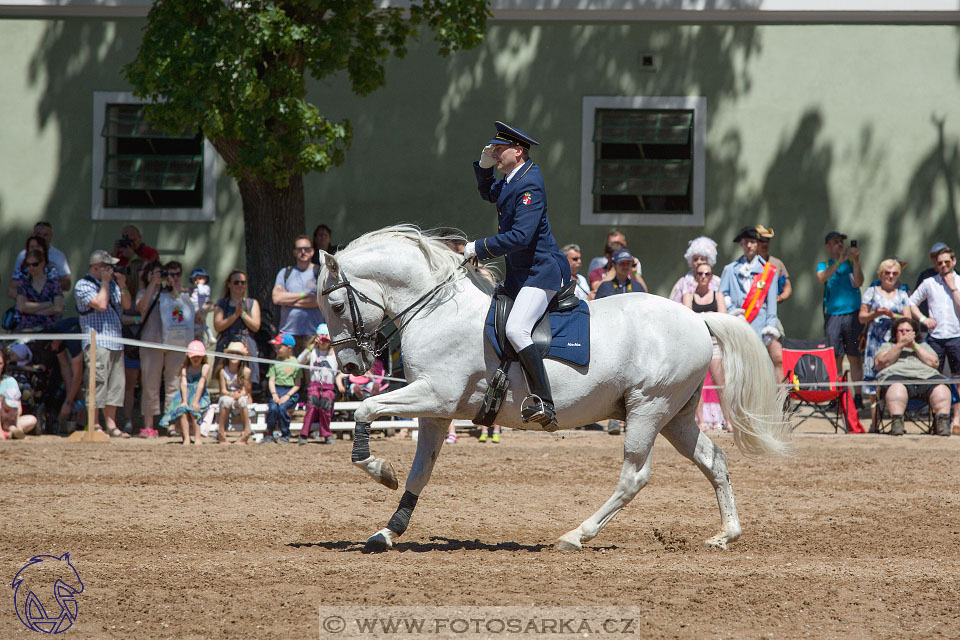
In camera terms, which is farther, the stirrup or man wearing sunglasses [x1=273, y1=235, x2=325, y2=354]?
man wearing sunglasses [x1=273, y1=235, x2=325, y2=354]

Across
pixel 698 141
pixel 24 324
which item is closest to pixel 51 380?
pixel 24 324

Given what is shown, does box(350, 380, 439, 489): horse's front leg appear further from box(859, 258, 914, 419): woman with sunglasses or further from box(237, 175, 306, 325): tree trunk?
box(859, 258, 914, 419): woman with sunglasses

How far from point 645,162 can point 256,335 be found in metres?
6.35

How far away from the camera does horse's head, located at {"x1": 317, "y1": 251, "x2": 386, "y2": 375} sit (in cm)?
725

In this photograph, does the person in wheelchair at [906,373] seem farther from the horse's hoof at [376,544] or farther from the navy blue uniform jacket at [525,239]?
the horse's hoof at [376,544]

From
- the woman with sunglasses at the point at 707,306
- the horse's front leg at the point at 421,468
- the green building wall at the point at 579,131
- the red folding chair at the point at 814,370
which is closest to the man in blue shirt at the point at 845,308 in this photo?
the red folding chair at the point at 814,370

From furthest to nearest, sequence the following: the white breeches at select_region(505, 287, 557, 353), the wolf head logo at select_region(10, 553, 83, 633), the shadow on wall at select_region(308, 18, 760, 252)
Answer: the shadow on wall at select_region(308, 18, 760, 252) < the white breeches at select_region(505, 287, 557, 353) < the wolf head logo at select_region(10, 553, 83, 633)

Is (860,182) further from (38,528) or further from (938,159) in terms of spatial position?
(38,528)

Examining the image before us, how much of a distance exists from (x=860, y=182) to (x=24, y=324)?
38.1 feet

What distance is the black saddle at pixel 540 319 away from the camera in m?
7.18

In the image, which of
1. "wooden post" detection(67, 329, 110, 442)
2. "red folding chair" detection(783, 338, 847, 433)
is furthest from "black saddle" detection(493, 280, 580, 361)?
"red folding chair" detection(783, 338, 847, 433)

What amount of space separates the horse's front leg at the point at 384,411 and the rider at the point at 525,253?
0.63 metres

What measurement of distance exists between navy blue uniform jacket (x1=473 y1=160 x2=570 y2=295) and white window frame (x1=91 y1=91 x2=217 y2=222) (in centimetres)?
992

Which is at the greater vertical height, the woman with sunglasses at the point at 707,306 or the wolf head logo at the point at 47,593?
the woman with sunglasses at the point at 707,306
